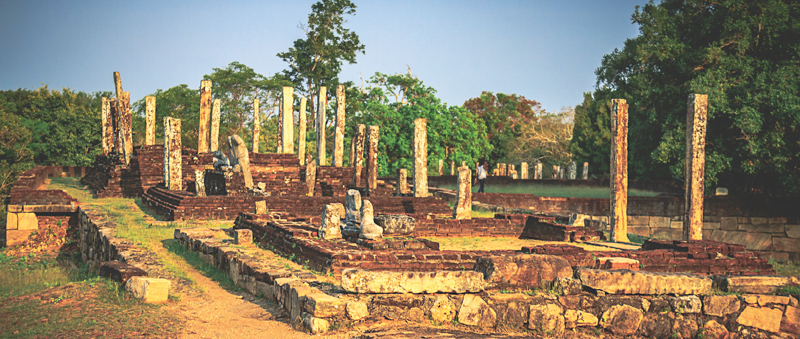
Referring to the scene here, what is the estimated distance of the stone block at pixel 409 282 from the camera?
18.8 feet

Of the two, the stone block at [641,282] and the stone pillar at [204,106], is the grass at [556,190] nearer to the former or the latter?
the stone pillar at [204,106]

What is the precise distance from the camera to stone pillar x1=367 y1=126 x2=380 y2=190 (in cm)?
1655

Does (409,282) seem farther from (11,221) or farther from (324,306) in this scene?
(11,221)

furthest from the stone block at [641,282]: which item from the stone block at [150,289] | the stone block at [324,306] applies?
the stone block at [150,289]

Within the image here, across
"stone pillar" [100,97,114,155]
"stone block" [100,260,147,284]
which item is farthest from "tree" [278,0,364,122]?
"stone block" [100,260,147,284]

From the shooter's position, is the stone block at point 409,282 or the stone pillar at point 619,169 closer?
the stone block at point 409,282

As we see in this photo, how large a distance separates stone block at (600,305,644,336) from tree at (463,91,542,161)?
36060 mm

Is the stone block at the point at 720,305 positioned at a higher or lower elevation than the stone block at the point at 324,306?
lower

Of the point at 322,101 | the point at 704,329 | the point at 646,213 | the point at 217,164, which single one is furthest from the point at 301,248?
the point at 322,101

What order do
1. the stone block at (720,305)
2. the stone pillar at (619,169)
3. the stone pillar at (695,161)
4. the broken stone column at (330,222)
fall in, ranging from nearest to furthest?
the stone block at (720,305) → the broken stone column at (330,222) → the stone pillar at (695,161) → the stone pillar at (619,169)

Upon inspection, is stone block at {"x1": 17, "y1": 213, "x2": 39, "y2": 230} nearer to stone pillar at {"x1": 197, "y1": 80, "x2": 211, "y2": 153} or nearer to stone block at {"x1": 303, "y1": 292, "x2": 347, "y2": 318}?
stone pillar at {"x1": 197, "y1": 80, "x2": 211, "y2": 153}

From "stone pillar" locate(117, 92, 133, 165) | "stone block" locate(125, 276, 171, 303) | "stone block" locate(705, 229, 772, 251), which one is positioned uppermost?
"stone pillar" locate(117, 92, 133, 165)

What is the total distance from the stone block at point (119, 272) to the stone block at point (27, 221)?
28.7ft

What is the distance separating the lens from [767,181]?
17.8 meters
